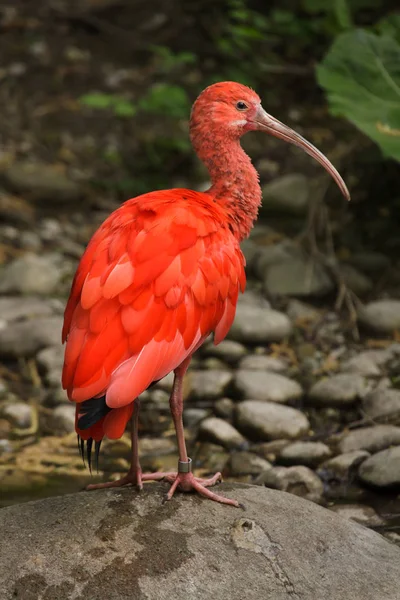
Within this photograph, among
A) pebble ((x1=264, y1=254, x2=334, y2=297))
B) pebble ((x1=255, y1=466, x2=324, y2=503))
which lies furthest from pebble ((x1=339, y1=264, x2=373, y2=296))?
pebble ((x1=255, y1=466, x2=324, y2=503))

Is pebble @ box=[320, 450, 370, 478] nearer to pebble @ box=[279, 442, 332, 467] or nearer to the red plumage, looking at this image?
pebble @ box=[279, 442, 332, 467]

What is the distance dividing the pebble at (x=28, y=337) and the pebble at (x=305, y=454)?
6.13ft

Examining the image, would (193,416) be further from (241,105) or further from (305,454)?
(241,105)

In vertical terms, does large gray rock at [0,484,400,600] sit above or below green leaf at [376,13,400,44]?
below

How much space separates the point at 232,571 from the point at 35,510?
769 mm

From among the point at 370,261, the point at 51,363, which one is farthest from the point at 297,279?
the point at 51,363

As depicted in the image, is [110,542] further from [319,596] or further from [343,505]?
[343,505]

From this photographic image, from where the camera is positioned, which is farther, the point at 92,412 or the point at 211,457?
the point at 211,457

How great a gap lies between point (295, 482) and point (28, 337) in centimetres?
230

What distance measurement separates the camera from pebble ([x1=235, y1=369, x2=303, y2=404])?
17.7 feet

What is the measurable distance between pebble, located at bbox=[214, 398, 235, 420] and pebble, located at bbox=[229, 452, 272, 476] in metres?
0.45

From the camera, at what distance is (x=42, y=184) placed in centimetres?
841

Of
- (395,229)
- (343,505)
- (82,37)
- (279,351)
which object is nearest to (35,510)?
(343,505)

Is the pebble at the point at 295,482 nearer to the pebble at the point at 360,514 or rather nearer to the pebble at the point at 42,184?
the pebble at the point at 360,514
